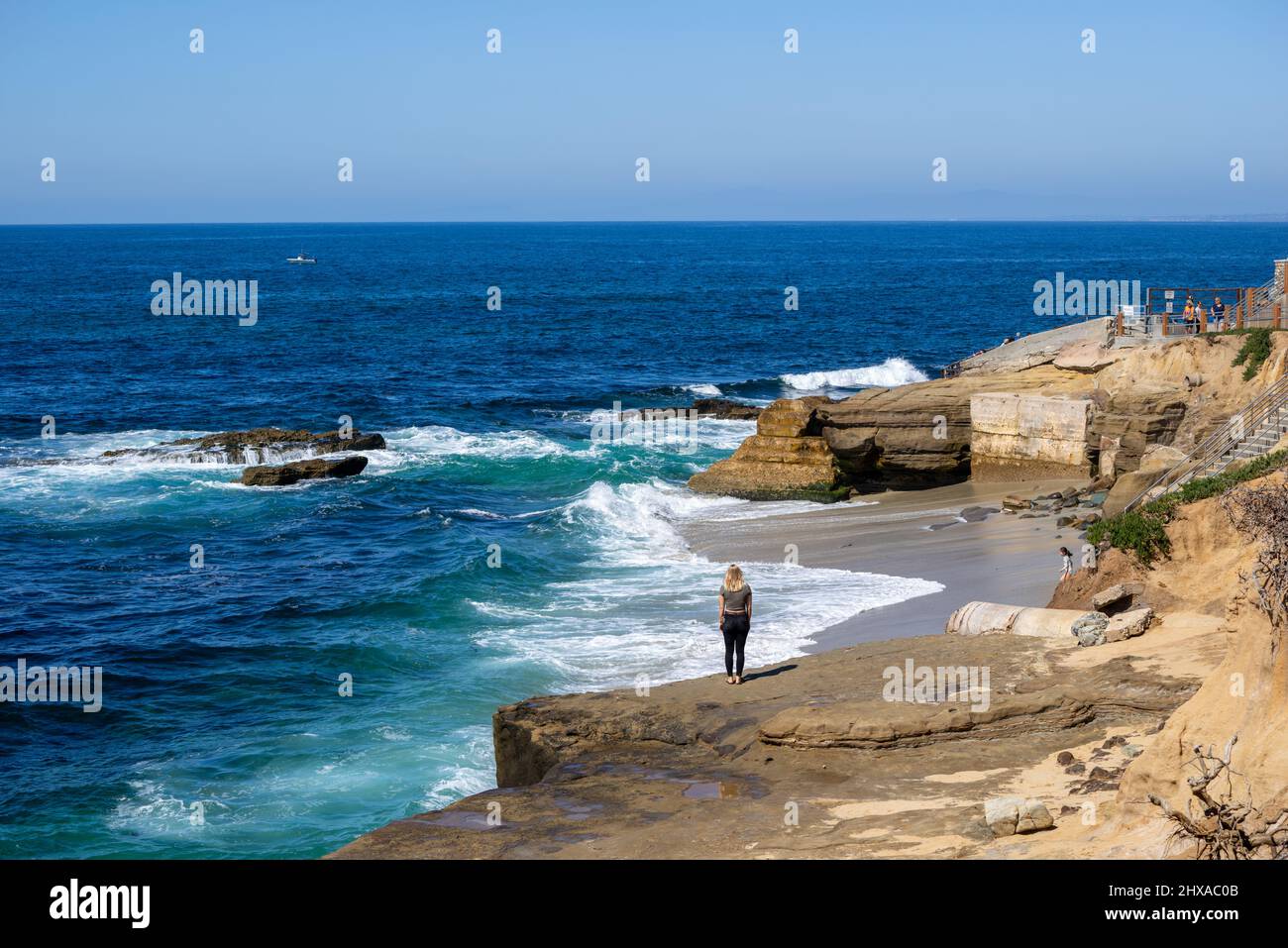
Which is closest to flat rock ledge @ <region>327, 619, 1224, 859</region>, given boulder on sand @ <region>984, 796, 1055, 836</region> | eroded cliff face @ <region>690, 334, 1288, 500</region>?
boulder on sand @ <region>984, 796, 1055, 836</region>

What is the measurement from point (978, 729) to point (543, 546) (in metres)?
16.1

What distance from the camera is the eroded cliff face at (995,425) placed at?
26047 millimetres

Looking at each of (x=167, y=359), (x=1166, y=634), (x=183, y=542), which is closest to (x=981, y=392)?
(x=1166, y=634)

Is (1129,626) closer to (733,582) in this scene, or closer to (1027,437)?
(733,582)

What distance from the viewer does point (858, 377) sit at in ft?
177

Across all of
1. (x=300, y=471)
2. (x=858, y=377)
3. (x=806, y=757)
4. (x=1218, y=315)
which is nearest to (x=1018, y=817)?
(x=806, y=757)
